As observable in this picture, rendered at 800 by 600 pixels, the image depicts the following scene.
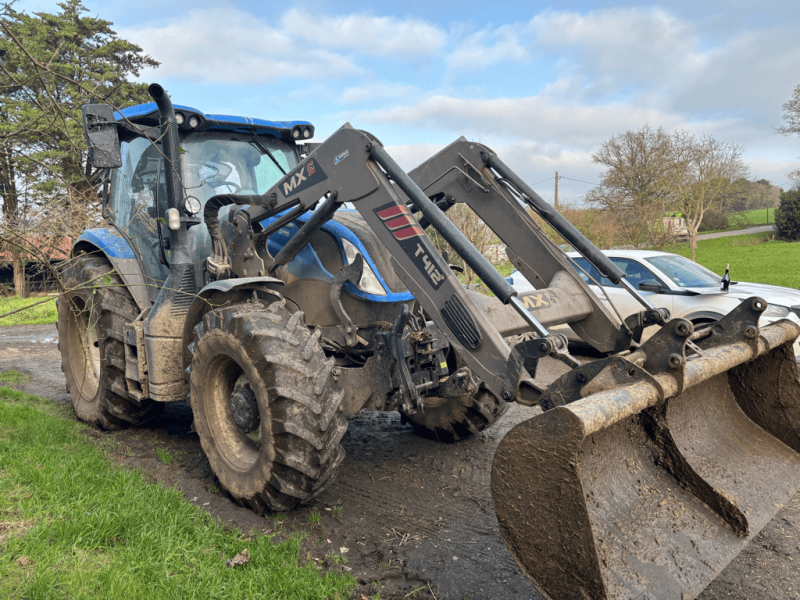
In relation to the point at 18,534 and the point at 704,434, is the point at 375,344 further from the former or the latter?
the point at 18,534

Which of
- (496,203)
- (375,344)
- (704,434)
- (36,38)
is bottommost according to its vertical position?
(704,434)

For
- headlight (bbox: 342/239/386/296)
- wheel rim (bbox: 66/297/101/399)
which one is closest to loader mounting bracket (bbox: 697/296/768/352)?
headlight (bbox: 342/239/386/296)

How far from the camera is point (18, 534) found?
3168 millimetres

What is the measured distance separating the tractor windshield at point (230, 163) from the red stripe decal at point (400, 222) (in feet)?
6.30

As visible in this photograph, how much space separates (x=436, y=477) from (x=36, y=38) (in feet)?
13.7

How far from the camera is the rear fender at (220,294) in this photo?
3695 mm

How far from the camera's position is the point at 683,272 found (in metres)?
8.06

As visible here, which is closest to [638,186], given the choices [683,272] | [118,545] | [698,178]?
[698,178]

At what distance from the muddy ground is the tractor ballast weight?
0.31 m

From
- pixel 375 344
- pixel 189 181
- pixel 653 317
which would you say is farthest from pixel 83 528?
pixel 653 317

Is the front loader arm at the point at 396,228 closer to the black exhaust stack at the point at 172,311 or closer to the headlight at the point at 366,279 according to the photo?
the headlight at the point at 366,279

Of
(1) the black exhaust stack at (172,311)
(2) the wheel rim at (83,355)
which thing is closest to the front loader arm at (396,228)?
(1) the black exhaust stack at (172,311)

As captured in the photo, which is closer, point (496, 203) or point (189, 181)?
point (496, 203)

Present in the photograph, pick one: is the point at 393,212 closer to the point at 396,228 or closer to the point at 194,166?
the point at 396,228
